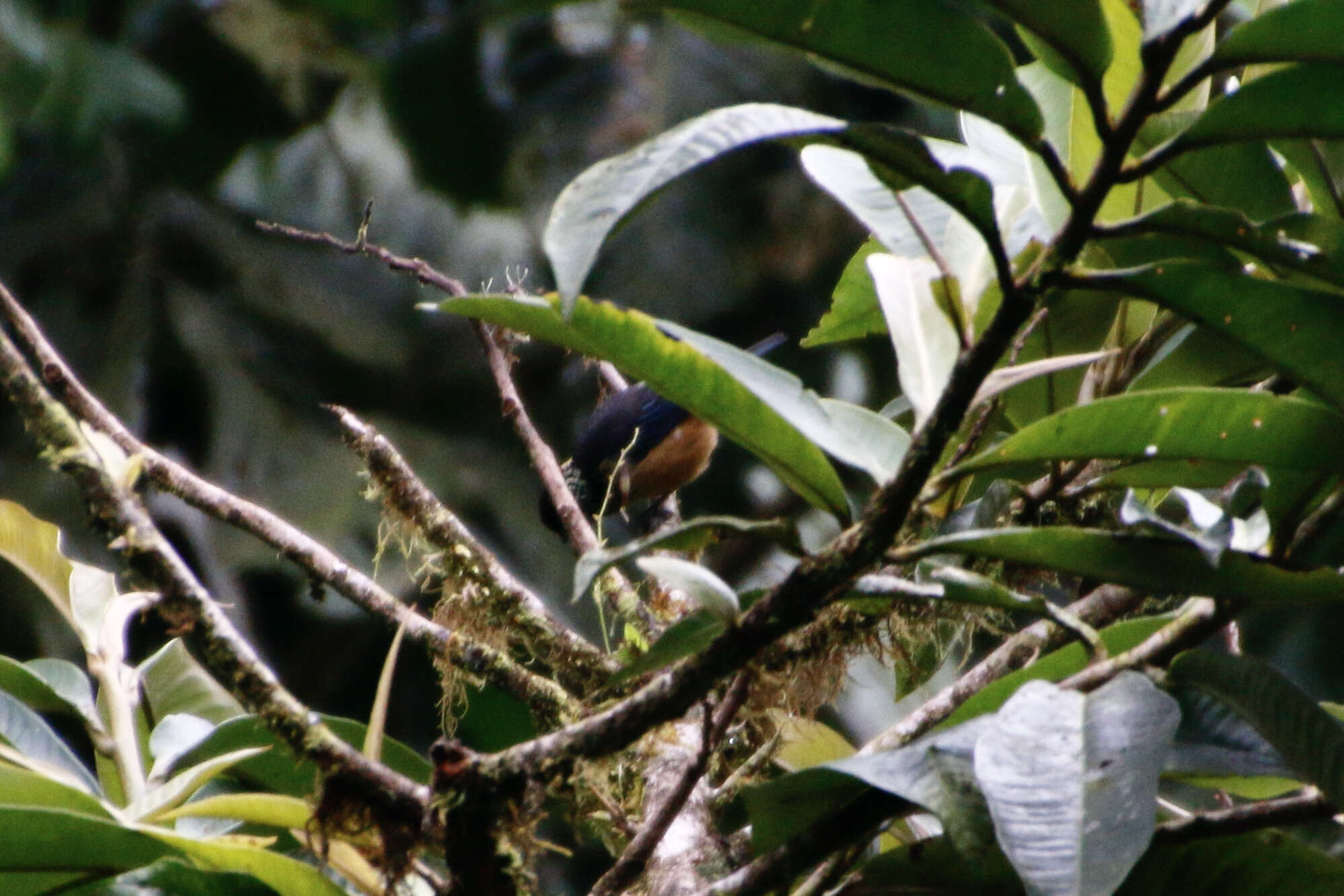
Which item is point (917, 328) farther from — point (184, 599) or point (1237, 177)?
point (184, 599)

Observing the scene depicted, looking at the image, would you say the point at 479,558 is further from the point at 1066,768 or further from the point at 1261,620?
the point at 1261,620

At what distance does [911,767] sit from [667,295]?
3901 millimetres

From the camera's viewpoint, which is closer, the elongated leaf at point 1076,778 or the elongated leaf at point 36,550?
the elongated leaf at point 1076,778

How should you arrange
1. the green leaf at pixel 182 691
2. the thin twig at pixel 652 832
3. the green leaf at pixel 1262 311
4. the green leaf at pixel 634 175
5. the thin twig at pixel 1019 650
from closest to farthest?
the green leaf at pixel 634 175 < the green leaf at pixel 1262 311 < the thin twig at pixel 652 832 < the thin twig at pixel 1019 650 < the green leaf at pixel 182 691

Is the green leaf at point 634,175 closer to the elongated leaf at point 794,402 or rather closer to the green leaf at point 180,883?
the elongated leaf at point 794,402

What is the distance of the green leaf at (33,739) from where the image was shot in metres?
0.92

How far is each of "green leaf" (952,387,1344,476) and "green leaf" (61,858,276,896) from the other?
0.50 m

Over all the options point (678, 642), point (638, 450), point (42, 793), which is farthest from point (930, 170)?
point (638, 450)

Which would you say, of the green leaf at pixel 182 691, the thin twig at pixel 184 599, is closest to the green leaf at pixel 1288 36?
the thin twig at pixel 184 599

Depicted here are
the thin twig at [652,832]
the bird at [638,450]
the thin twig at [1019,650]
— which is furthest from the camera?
the bird at [638,450]

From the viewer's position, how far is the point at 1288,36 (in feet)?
2.07

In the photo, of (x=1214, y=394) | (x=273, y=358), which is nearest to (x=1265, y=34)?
(x=1214, y=394)

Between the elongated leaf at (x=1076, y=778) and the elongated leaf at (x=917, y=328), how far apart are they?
194 millimetres

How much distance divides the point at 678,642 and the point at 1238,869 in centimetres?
38
